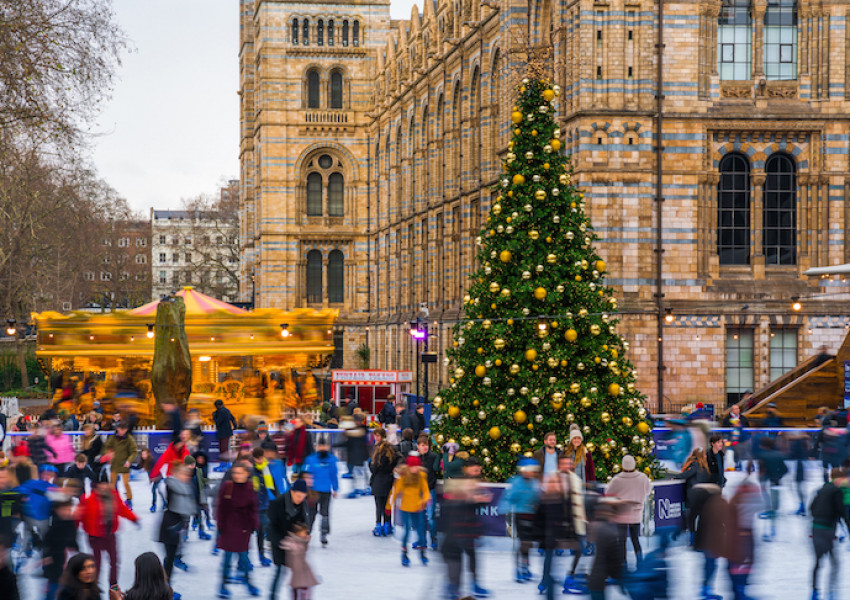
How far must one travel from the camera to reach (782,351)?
32.8 meters

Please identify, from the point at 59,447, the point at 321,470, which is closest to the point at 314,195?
the point at 59,447

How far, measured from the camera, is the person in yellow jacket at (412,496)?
15.5 meters

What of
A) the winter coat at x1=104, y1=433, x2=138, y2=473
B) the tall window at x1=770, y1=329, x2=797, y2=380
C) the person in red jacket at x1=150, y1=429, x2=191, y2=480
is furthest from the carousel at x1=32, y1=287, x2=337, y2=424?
the person in red jacket at x1=150, y1=429, x2=191, y2=480

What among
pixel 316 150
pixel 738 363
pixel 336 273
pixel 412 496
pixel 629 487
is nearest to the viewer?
pixel 629 487

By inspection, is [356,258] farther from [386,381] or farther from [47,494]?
[47,494]

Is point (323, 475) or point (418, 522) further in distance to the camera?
point (323, 475)

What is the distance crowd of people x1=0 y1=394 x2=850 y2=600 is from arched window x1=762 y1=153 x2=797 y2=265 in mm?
15122

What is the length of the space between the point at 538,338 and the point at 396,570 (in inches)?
179

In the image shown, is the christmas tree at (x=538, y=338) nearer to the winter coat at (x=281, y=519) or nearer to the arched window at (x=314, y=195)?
the winter coat at (x=281, y=519)

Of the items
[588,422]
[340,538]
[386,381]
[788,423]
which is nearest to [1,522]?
[340,538]

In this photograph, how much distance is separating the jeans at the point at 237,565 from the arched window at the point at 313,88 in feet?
190

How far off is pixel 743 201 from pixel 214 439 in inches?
673

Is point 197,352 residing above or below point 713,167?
below

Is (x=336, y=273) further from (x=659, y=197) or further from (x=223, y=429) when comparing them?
(x=223, y=429)
